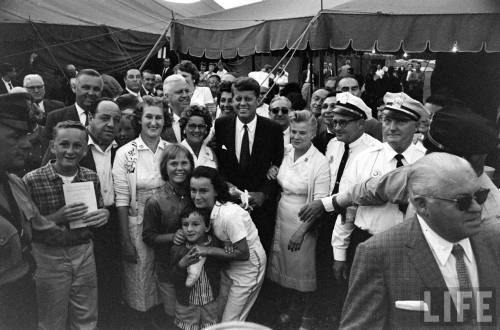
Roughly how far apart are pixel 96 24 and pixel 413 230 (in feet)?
32.2

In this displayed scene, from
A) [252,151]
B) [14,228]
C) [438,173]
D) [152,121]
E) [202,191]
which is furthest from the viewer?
[252,151]

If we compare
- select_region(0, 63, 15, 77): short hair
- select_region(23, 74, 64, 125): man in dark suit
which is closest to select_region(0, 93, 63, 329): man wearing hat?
select_region(23, 74, 64, 125): man in dark suit

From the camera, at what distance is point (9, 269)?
2.20 m

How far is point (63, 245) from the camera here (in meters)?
2.96

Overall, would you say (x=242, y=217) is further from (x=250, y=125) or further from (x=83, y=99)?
(x=83, y=99)

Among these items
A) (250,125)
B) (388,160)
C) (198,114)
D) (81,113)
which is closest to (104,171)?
(81,113)

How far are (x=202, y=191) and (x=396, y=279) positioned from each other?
5.70 ft

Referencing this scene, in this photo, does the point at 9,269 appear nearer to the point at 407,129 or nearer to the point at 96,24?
the point at 407,129

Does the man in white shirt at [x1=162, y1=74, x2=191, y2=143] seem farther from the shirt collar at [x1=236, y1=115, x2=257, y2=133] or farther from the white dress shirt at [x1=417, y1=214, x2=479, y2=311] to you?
the white dress shirt at [x1=417, y1=214, x2=479, y2=311]

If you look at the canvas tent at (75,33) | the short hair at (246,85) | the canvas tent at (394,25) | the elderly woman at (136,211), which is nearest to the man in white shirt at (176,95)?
the short hair at (246,85)

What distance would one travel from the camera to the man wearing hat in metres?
2.18

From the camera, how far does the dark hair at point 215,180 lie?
326cm

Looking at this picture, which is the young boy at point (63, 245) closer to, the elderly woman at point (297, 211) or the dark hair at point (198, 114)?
the dark hair at point (198, 114)

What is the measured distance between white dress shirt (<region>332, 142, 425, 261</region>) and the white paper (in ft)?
5.44
